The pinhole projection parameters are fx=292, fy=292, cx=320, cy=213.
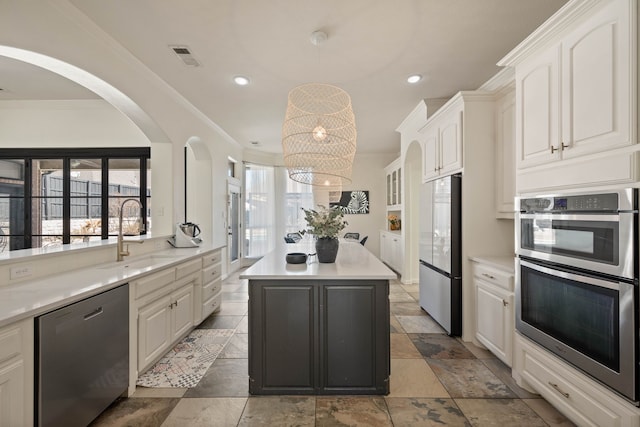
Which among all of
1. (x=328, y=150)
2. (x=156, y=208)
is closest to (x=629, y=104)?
(x=328, y=150)

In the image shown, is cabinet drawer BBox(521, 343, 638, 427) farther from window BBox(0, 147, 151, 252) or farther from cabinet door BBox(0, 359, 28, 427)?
window BBox(0, 147, 151, 252)

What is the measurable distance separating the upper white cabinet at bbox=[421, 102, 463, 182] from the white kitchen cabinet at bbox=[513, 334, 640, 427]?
1775 millimetres

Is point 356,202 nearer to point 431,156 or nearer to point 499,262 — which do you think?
point 431,156

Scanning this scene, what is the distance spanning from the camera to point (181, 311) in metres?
2.86

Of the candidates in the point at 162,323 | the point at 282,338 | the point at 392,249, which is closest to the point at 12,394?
the point at 162,323

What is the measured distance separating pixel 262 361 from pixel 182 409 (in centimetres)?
59

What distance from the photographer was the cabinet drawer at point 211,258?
3417 millimetres

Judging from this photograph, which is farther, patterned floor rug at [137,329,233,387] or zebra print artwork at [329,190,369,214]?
zebra print artwork at [329,190,369,214]

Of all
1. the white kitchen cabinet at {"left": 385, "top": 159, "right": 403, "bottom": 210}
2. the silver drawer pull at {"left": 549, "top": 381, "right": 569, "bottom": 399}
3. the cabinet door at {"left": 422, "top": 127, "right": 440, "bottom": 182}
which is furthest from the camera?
the white kitchen cabinet at {"left": 385, "top": 159, "right": 403, "bottom": 210}

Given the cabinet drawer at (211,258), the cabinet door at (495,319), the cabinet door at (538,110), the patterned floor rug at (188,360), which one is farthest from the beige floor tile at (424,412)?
the cabinet drawer at (211,258)

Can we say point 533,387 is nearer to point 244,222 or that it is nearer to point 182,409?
point 182,409

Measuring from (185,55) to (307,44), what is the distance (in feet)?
3.90

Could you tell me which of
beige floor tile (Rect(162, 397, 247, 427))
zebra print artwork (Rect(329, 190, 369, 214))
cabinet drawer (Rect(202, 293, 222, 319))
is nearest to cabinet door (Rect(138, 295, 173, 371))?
beige floor tile (Rect(162, 397, 247, 427))

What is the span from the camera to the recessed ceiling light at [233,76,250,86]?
3279 millimetres
